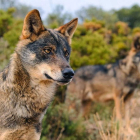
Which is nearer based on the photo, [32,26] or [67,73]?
[67,73]

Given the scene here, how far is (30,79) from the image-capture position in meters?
3.38

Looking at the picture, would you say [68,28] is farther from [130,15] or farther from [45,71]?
[130,15]

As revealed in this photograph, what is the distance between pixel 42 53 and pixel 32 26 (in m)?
0.42

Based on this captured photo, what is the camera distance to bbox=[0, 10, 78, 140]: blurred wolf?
324 cm

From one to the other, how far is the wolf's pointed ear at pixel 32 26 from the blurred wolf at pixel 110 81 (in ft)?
17.6

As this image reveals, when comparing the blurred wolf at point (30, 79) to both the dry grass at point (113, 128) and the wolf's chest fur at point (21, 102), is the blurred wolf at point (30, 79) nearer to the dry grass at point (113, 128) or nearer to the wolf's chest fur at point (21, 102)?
the wolf's chest fur at point (21, 102)

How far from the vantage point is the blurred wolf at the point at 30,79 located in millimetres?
3240

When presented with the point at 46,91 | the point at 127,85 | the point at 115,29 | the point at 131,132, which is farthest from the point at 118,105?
the point at 115,29

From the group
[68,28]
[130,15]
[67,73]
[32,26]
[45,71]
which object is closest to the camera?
[67,73]

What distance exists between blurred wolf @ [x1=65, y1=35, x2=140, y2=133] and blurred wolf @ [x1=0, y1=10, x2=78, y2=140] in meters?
5.34

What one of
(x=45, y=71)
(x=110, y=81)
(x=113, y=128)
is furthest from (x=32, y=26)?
(x=110, y=81)

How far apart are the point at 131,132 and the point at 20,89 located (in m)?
2.92

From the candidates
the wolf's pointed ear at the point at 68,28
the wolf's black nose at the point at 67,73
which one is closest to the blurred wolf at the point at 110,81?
the wolf's pointed ear at the point at 68,28

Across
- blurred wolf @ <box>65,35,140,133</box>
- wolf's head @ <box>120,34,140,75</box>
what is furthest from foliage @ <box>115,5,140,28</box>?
blurred wolf @ <box>65,35,140,133</box>
